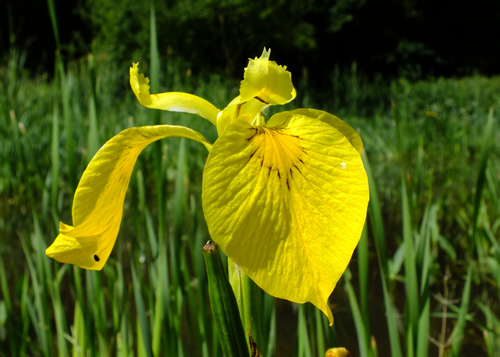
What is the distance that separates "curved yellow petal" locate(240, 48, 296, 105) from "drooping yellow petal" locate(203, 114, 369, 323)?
0.19 feet

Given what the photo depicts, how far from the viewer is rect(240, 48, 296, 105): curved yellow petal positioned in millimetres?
450

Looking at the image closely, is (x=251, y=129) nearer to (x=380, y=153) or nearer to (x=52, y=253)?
(x=52, y=253)

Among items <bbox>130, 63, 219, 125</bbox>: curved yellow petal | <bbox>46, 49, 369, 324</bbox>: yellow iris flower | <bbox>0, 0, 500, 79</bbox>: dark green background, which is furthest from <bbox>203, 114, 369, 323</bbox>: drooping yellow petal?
<bbox>0, 0, 500, 79</bbox>: dark green background

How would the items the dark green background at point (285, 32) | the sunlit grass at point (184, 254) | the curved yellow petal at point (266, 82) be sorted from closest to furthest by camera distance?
the curved yellow petal at point (266, 82) < the sunlit grass at point (184, 254) < the dark green background at point (285, 32)

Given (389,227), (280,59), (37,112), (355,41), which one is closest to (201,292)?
(389,227)

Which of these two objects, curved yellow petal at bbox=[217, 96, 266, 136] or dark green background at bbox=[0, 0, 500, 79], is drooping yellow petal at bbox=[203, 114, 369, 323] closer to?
curved yellow petal at bbox=[217, 96, 266, 136]

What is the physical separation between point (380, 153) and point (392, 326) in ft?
16.3

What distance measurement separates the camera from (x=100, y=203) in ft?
1.43

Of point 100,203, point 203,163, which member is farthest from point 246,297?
point 203,163

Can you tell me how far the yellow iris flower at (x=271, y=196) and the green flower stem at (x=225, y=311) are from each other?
0.02 meters

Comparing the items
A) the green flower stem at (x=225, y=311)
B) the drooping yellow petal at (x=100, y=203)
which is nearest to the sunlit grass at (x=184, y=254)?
the green flower stem at (x=225, y=311)

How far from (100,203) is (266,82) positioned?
0.22 m

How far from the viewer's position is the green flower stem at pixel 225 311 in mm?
345

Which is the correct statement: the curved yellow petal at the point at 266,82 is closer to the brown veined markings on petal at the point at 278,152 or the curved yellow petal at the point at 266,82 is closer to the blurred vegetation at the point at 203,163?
the brown veined markings on petal at the point at 278,152
